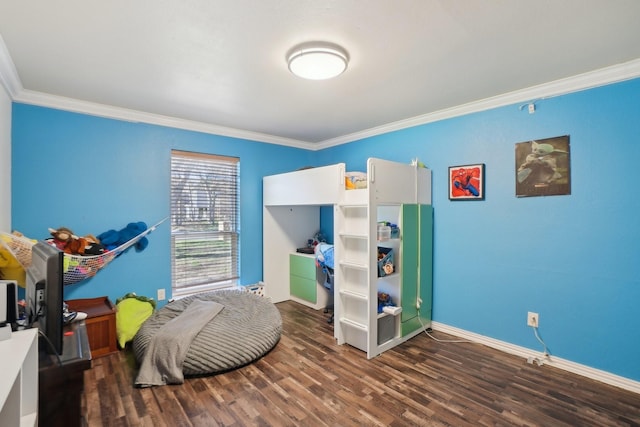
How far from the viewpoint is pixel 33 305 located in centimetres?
140

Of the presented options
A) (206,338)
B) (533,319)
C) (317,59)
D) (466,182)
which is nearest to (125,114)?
(317,59)

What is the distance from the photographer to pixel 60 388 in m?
1.27

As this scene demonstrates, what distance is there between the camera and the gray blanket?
2.20m

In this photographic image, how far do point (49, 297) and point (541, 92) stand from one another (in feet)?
11.5

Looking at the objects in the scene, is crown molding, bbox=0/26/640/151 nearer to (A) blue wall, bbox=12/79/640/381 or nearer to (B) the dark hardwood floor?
(A) blue wall, bbox=12/79/640/381

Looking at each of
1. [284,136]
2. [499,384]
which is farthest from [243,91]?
[499,384]

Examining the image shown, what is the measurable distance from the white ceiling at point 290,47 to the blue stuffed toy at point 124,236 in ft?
3.92

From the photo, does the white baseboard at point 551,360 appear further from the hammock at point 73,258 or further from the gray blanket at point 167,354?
the hammock at point 73,258

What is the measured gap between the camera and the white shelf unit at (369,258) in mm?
2623

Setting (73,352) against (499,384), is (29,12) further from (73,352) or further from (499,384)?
(499,384)

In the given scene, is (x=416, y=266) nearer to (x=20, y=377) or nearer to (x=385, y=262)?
(x=385, y=262)

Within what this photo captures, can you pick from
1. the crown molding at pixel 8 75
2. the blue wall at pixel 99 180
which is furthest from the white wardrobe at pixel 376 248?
the crown molding at pixel 8 75

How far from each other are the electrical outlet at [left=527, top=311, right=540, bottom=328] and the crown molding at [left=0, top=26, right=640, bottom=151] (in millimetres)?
1851

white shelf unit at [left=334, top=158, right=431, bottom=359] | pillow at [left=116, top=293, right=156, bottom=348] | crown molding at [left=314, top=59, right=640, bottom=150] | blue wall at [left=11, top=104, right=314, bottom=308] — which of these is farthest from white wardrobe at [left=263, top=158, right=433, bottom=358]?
pillow at [left=116, top=293, right=156, bottom=348]
